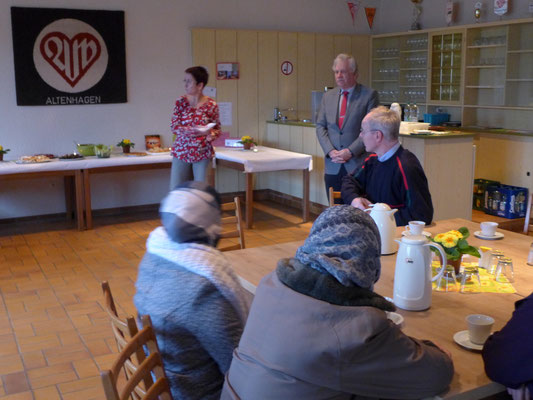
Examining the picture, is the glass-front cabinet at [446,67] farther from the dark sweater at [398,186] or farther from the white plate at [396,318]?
the white plate at [396,318]

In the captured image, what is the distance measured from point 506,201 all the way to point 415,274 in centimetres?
509

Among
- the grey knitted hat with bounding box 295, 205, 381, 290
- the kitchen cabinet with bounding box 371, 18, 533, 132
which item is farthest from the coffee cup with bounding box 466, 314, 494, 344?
the kitchen cabinet with bounding box 371, 18, 533, 132

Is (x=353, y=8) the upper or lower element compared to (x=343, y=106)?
upper

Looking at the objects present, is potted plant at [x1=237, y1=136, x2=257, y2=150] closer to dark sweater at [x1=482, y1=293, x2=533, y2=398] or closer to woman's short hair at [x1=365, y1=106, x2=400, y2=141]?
woman's short hair at [x1=365, y1=106, x2=400, y2=141]

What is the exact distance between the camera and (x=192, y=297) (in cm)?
180

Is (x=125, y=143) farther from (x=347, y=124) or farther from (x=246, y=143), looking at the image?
(x=347, y=124)

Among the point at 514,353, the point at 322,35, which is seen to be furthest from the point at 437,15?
the point at 514,353

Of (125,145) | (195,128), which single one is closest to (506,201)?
(195,128)

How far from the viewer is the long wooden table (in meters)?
1.67

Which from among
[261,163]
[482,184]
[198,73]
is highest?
[198,73]

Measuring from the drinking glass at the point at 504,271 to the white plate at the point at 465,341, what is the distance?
1.83 ft

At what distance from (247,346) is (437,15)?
7.49 metres

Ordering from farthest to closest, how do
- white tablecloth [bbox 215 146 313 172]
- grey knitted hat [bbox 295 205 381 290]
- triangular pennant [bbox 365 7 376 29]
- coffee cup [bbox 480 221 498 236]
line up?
triangular pennant [bbox 365 7 376 29] < white tablecloth [bbox 215 146 313 172] < coffee cup [bbox 480 221 498 236] < grey knitted hat [bbox 295 205 381 290]

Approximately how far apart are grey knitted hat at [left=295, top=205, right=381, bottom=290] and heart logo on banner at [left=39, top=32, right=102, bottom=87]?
19.2 feet
